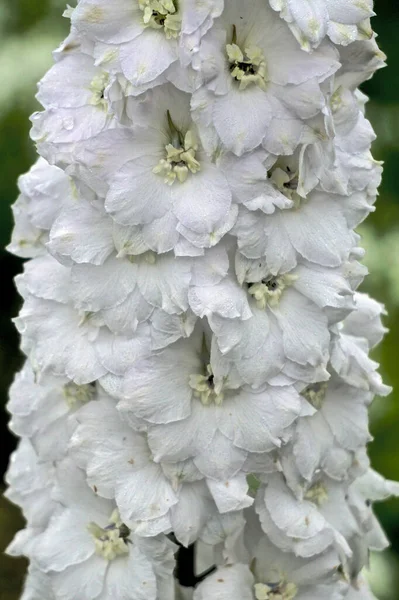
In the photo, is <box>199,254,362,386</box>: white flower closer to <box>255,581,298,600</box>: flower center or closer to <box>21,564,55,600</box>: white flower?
<box>255,581,298,600</box>: flower center

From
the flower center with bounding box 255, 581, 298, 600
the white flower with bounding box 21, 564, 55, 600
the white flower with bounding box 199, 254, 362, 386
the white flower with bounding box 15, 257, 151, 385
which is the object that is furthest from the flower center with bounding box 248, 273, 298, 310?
the white flower with bounding box 21, 564, 55, 600

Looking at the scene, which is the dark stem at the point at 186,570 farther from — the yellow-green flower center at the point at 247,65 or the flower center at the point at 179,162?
the yellow-green flower center at the point at 247,65

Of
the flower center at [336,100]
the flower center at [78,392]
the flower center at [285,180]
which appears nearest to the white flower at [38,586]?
the flower center at [78,392]

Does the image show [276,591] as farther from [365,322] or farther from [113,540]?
[365,322]

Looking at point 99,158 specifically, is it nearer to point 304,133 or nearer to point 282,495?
point 304,133

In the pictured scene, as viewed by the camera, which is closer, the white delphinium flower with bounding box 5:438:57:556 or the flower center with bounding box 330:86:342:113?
the flower center with bounding box 330:86:342:113
